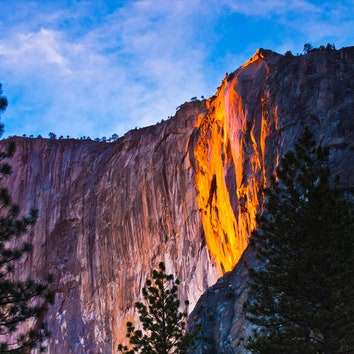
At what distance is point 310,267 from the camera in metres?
17.0

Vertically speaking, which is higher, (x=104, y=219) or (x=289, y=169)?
(x=104, y=219)

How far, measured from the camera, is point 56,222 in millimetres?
65062

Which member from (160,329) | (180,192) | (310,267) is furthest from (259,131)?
(310,267)

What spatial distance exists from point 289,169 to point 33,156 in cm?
5754

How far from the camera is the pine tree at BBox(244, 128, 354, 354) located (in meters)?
16.6

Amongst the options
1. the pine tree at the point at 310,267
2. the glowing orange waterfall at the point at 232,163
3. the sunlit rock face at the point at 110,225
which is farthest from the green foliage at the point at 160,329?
the sunlit rock face at the point at 110,225

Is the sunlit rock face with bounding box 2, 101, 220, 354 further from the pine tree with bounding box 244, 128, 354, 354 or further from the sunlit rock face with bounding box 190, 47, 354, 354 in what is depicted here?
the pine tree with bounding box 244, 128, 354, 354

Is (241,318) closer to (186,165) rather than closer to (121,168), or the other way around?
(186,165)

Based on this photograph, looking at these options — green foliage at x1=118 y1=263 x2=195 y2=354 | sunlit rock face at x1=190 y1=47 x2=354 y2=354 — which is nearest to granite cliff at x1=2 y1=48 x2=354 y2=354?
sunlit rock face at x1=190 y1=47 x2=354 y2=354

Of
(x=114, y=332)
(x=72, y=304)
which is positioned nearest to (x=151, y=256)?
(x=114, y=332)

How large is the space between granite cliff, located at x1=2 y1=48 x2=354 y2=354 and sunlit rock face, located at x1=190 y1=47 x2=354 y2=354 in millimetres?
79

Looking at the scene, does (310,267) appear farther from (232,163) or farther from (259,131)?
(232,163)

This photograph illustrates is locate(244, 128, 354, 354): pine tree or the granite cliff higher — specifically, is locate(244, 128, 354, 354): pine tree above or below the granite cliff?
below

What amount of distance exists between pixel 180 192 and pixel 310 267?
33552 millimetres
